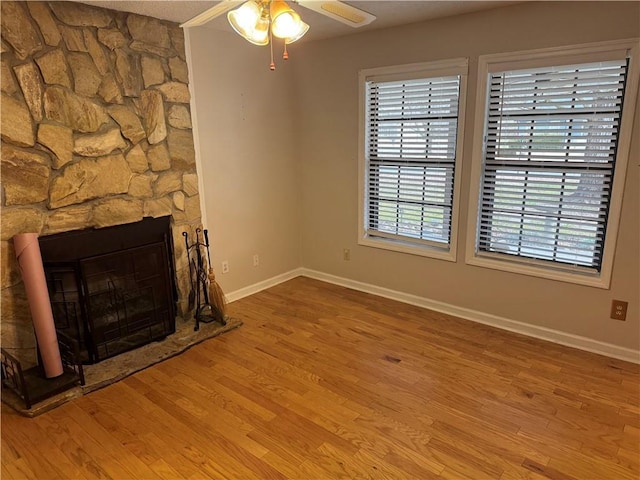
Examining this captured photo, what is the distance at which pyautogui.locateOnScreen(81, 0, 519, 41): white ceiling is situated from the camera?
2.65 m

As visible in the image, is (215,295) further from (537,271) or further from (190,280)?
(537,271)

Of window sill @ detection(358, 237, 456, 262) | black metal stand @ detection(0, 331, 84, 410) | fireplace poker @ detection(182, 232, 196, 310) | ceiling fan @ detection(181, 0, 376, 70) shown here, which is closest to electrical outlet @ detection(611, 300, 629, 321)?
window sill @ detection(358, 237, 456, 262)

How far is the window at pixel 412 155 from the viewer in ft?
10.9

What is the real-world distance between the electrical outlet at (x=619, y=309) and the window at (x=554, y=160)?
0.18 m

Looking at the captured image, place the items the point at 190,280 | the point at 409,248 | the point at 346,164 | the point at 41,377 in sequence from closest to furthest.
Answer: the point at 41,377 → the point at 190,280 → the point at 409,248 → the point at 346,164

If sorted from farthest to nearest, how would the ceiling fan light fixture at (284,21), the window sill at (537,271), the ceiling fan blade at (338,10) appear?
the window sill at (537,271), the ceiling fan blade at (338,10), the ceiling fan light fixture at (284,21)

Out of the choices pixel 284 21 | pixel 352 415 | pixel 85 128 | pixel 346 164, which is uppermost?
pixel 284 21

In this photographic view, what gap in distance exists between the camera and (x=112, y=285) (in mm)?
2867

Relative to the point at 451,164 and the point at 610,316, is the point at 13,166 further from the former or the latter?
the point at 610,316

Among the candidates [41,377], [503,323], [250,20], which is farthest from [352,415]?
[250,20]

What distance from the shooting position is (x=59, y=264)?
103 inches

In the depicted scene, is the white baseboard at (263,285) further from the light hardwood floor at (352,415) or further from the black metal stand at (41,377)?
the black metal stand at (41,377)

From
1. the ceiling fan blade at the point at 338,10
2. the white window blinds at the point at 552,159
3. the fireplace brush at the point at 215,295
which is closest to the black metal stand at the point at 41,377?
the fireplace brush at the point at 215,295

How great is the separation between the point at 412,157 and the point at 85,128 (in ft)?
7.96
